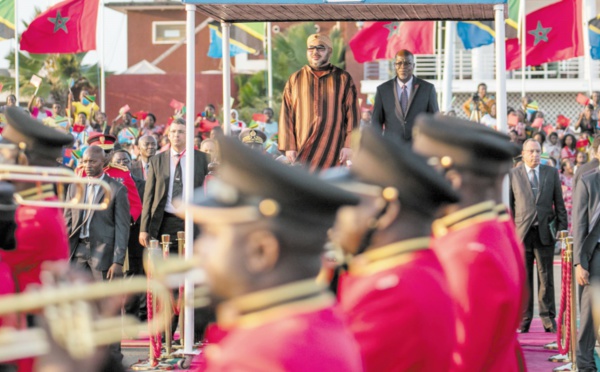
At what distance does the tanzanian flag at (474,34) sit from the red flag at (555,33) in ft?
2.23

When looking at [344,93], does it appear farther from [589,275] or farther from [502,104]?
[589,275]

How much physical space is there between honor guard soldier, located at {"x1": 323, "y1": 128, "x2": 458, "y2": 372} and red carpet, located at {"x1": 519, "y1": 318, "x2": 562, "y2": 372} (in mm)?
6038

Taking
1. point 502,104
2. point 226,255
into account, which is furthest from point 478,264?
point 502,104

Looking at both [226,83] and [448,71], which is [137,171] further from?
[448,71]

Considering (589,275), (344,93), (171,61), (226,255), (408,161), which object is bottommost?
A: (589,275)

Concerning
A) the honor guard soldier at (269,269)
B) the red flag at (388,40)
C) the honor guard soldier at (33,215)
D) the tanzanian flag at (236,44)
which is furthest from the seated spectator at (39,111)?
the honor guard soldier at (269,269)

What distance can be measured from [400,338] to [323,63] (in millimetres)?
5916

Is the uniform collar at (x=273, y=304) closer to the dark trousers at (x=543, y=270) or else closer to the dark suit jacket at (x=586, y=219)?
the dark suit jacket at (x=586, y=219)

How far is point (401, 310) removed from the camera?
3.92 metres

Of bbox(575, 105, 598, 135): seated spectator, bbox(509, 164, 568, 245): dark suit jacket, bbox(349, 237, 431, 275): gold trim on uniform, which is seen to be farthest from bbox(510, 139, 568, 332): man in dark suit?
bbox(575, 105, 598, 135): seated spectator

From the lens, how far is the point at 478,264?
4680 millimetres

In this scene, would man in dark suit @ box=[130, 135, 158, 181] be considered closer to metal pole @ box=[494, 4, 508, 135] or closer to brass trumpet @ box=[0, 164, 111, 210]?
metal pole @ box=[494, 4, 508, 135]

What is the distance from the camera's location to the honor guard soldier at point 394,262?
155 inches

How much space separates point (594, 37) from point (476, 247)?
17.4m
